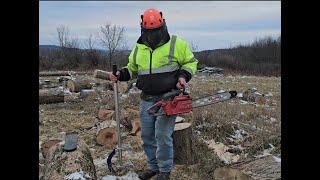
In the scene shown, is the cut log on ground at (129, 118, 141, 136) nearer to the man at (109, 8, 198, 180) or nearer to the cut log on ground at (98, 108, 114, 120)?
the cut log on ground at (98, 108, 114, 120)

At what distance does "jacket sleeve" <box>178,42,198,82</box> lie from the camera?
4965mm

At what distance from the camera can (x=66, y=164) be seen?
4.80 m

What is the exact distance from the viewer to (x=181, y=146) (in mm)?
5910

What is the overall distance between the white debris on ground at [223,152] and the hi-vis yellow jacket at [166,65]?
165cm

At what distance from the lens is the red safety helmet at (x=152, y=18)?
4895 millimetres

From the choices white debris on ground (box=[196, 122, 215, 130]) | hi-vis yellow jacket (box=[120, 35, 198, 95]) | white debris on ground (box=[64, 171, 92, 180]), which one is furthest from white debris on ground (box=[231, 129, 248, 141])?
white debris on ground (box=[64, 171, 92, 180])

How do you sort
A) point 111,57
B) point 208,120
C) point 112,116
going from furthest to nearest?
point 111,57
point 112,116
point 208,120

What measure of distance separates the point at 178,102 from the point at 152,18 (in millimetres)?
1010

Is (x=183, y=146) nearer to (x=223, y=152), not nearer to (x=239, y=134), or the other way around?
(x=223, y=152)

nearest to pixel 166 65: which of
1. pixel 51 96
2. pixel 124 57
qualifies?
pixel 51 96

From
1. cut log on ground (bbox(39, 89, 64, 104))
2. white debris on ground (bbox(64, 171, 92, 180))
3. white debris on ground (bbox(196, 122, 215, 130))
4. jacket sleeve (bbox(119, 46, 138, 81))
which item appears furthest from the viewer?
cut log on ground (bbox(39, 89, 64, 104))
